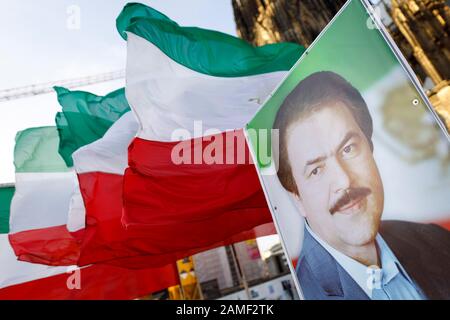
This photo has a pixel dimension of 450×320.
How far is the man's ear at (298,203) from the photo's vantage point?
297cm

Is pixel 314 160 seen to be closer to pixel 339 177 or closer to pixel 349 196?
pixel 339 177

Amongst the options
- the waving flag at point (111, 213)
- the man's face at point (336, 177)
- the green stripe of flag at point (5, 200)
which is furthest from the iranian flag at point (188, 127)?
the green stripe of flag at point (5, 200)

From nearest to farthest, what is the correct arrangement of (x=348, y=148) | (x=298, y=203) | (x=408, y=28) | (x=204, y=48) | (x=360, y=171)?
(x=360, y=171) < (x=348, y=148) < (x=298, y=203) < (x=204, y=48) < (x=408, y=28)

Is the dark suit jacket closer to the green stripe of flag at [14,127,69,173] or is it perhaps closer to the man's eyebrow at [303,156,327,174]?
the man's eyebrow at [303,156,327,174]

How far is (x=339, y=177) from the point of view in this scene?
247cm

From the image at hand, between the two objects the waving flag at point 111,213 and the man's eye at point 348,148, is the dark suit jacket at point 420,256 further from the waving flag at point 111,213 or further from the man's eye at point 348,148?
the waving flag at point 111,213

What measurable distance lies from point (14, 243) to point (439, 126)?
954cm

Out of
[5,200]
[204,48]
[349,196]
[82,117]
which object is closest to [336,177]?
[349,196]

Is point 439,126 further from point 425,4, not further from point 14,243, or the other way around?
point 425,4

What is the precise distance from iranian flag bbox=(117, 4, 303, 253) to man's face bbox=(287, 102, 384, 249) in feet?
9.16

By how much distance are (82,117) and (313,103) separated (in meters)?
6.68

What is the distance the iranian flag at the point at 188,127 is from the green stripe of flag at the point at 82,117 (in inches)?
102
